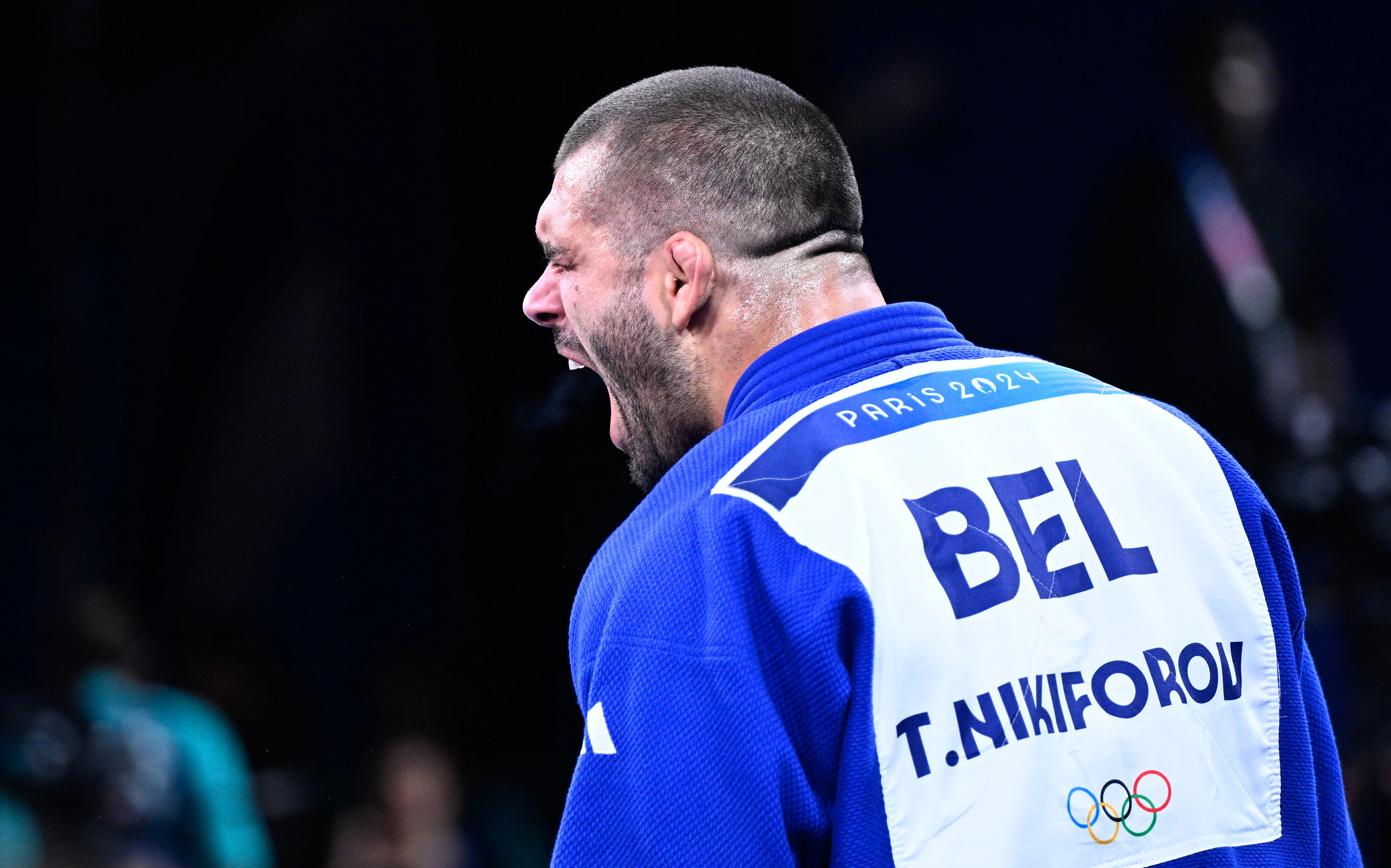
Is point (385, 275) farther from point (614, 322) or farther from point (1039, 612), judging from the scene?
point (1039, 612)

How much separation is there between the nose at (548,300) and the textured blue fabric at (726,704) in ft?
0.88

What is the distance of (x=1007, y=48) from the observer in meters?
2.16

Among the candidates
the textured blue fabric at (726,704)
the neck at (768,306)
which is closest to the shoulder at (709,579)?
the textured blue fabric at (726,704)

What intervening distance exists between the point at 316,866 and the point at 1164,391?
1.67 metres

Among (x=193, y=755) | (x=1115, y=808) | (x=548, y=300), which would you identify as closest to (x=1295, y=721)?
(x=1115, y=808)


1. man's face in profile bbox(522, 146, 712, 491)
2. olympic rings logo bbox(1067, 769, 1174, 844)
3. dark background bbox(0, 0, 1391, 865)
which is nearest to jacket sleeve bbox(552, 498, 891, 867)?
olympic rings logo bbox(1067, 769, 1174, 844)

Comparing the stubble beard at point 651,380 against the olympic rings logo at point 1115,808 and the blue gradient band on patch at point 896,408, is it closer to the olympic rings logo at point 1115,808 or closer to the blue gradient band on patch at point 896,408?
the blue gradient band on patch at point 896,408

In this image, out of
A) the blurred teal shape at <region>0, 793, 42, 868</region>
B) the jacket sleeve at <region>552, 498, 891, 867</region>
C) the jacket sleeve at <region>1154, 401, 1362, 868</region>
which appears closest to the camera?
the jacket sleeve at <region>552, 498, 891, 867</region>

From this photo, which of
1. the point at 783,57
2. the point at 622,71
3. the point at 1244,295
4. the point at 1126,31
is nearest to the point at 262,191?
the point at 622,71

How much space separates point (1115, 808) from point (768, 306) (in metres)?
0.38

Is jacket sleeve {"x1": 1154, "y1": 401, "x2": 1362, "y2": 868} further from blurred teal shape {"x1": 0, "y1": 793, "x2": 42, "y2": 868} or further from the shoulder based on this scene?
blurred teal shape {"x1": 0, "y1": 793, "x2": 42, "y2": 868}

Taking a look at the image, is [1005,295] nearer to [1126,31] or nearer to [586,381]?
[1126,31]

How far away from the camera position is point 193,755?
216 cm

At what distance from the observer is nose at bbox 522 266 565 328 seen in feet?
3.02
